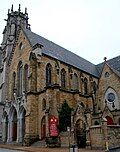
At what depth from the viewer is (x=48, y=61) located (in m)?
35.9

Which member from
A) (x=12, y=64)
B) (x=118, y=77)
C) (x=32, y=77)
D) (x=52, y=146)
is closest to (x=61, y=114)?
(x=52, y=146)

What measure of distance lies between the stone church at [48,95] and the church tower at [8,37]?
0.63ft

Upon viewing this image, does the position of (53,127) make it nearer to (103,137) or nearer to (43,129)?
(43,129)

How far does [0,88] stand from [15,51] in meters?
8.50

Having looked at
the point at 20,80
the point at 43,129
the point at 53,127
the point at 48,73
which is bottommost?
the point at 43,129

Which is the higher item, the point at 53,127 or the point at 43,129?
the point at 53,127

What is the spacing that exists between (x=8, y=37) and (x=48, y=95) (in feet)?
77.9

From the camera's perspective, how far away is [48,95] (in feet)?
97.2

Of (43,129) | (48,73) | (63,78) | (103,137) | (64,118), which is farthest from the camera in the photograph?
(63,78)

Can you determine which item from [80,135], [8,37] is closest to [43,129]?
[80,135]

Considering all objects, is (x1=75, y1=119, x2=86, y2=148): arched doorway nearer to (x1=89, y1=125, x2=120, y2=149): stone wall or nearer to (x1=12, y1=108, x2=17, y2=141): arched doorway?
(x1=89, y1=125, x2=120, y2=149): stone wall

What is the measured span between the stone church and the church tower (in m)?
0.19

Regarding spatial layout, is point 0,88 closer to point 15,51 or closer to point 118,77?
point 15,51

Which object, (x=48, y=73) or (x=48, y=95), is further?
(x=48, y=73)
